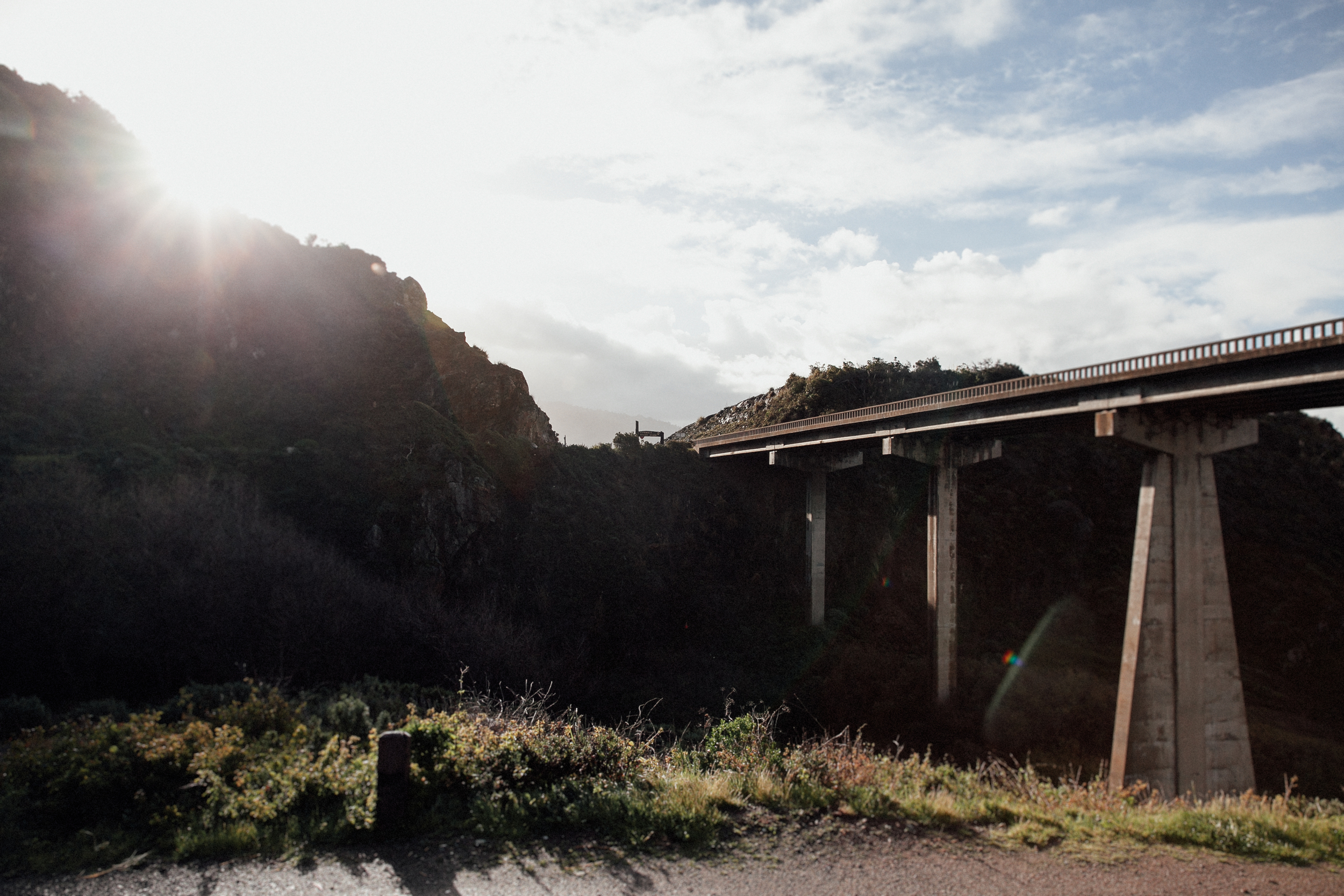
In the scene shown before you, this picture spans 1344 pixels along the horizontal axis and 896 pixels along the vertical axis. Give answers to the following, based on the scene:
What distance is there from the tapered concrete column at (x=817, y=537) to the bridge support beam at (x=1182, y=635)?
18.3 meters

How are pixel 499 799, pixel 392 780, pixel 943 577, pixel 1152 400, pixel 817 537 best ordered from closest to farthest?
1. pixel 392 780
2. pixel 499 799
3. pixel 1152 400
4. pixel 943 577
5. pixel 817 537

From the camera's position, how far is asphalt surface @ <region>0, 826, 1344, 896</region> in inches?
240

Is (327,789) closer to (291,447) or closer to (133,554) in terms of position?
(133,554)

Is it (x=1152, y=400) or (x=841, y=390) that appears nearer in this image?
(x=1152, y=400)

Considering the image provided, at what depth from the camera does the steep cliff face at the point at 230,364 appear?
30000mm

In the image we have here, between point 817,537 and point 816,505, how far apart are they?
6.17 feet

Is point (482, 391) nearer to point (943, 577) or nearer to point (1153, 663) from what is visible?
point (943, 577)

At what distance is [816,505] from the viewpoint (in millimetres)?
38406

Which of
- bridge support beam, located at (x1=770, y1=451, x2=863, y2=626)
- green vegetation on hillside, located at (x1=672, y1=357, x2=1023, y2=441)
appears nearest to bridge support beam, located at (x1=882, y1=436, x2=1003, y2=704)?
bridge support beam, located at (x1=770, y1=451, x2=863, y2=626)

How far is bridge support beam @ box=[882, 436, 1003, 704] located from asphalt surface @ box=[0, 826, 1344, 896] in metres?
24.1

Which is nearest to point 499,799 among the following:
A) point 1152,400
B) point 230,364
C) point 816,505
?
point 1152,400

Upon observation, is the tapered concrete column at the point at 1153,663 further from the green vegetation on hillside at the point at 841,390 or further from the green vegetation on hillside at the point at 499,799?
the green vegetation on hillside at the point at 841,390

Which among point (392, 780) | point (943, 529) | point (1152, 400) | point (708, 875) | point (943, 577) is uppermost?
point (1152, 400)

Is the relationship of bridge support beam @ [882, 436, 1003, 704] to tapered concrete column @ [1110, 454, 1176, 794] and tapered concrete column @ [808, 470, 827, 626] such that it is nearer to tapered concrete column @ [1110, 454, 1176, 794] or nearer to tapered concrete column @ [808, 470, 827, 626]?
tapered concrete column @ [808, 470, 827, 626]
